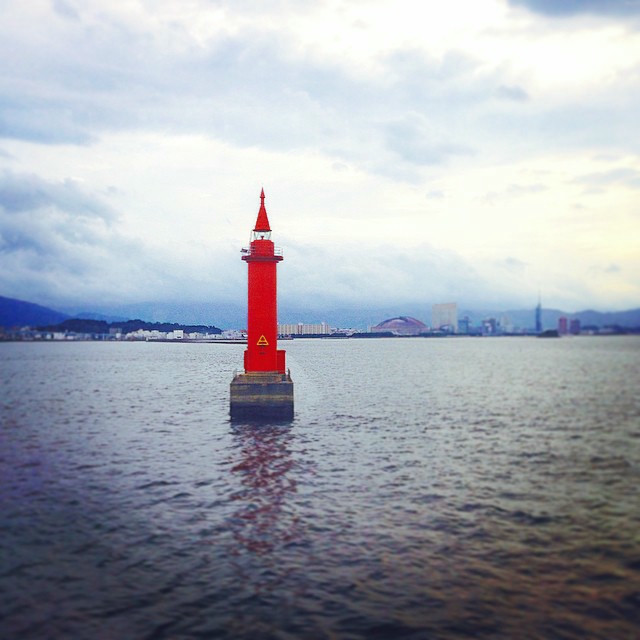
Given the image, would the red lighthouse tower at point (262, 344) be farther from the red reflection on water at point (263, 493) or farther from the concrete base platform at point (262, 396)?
the red reflection on water at point (263, 493)

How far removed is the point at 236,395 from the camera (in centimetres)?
3159

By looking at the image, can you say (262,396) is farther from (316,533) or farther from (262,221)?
(316,533)

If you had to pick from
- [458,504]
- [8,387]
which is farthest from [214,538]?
[8,387]

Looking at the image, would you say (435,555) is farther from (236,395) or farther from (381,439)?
(236,395)

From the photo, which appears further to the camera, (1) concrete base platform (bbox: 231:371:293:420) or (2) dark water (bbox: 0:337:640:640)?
(1) concrete base platform (bbox: 231:371:293:420)

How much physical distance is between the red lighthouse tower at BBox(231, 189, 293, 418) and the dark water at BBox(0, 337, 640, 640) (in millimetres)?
1337

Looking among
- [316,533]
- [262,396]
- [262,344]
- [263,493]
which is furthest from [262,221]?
[316,533]

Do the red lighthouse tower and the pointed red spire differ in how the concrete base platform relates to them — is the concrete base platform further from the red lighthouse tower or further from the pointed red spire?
the pointed red spire

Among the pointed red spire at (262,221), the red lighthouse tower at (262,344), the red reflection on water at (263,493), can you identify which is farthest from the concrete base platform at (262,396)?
the pointed red spire at (262,221)

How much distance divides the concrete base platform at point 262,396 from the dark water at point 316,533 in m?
0.95

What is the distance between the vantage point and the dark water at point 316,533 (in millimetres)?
10414

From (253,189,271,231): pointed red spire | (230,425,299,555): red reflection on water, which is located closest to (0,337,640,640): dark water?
(230,425,299,555): red reflection on water

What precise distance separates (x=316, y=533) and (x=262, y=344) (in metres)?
18.1

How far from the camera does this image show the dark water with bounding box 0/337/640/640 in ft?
34.2
